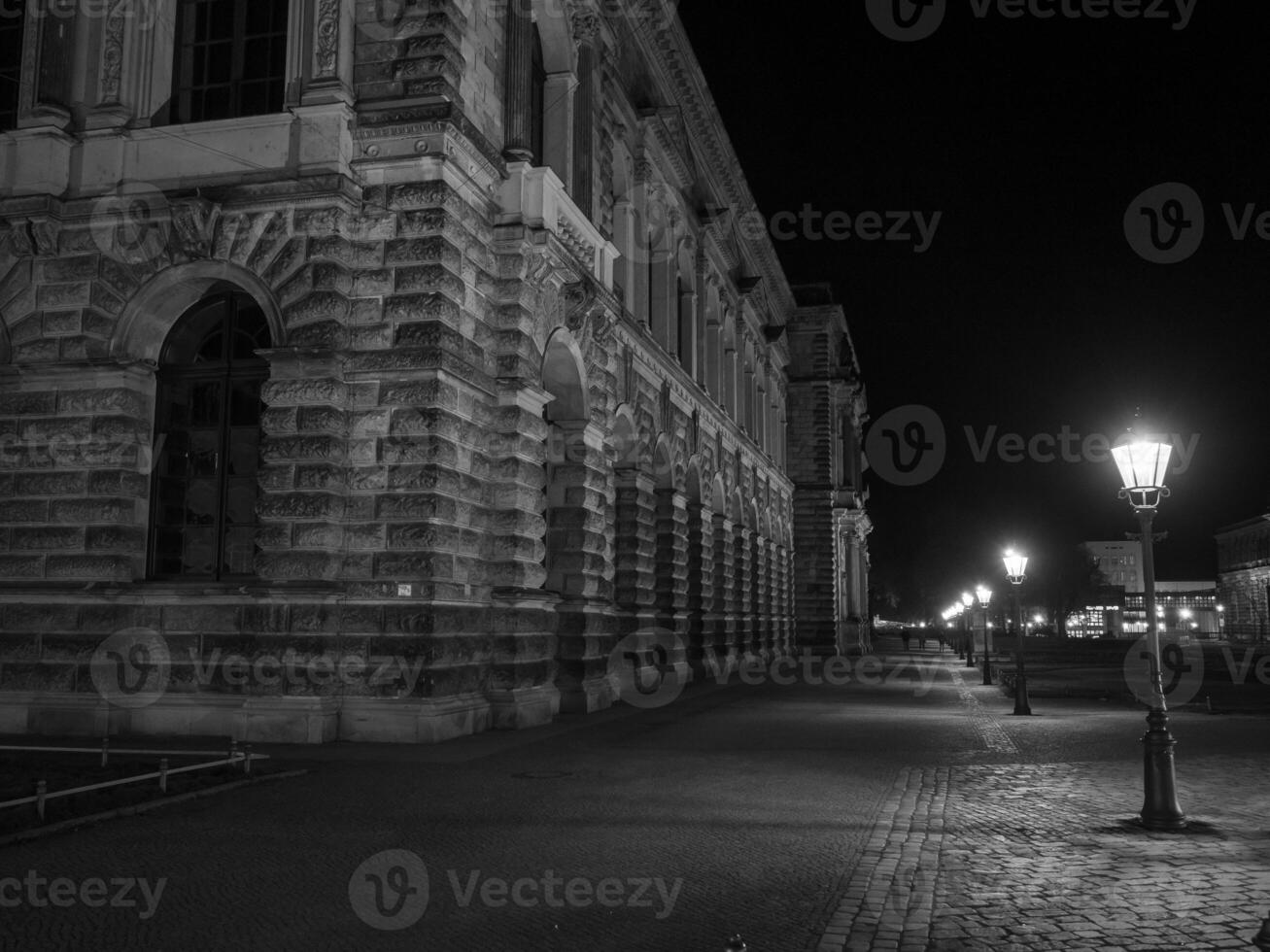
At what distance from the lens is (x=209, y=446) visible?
17.7 metres

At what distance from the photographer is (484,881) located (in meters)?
8.05

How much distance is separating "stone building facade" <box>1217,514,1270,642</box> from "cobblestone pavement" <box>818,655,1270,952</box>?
120409 millimetres

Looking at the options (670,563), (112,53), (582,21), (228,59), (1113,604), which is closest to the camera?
(112,53)

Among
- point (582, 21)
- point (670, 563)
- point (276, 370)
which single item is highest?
point (582, 21)

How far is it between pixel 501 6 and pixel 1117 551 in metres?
189

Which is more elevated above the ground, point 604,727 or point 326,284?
point 326,284

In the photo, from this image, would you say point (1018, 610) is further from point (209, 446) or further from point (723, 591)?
point (209, 446)

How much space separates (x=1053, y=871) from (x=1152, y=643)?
3.52 m

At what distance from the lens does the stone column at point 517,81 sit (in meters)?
19.5

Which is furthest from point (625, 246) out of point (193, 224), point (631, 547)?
point (193, 224)

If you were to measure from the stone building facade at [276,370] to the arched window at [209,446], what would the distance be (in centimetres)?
4

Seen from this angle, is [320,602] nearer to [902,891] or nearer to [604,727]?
[604,727]

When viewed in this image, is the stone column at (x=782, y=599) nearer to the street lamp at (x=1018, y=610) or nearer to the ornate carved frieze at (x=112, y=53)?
the street lamp at (x=1018, y=610)

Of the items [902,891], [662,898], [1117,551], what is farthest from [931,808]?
[1117,551]
